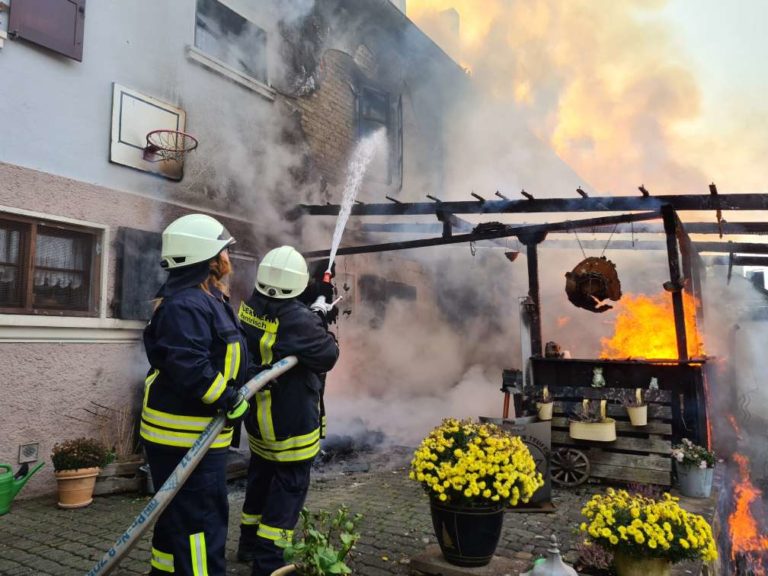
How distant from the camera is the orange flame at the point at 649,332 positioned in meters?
9.16

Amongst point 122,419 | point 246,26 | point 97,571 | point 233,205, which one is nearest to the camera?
point 97,571

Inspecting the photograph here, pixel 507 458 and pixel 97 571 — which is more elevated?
pixel 507 458

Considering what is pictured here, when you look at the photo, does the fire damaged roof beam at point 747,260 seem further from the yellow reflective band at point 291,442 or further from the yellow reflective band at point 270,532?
the yellow reflective band at point 270,532

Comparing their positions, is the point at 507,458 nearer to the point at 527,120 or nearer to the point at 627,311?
the point at 627,311

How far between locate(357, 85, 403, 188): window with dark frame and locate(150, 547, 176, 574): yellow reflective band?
→ 9671mm

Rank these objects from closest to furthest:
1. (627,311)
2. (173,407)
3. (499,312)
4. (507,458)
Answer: (173,407) < (507,458) < (627,311) < (499,312)

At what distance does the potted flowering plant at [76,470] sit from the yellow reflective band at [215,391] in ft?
11.8

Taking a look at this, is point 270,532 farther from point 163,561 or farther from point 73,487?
point 73,487

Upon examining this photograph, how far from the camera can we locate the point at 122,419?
6.59 m

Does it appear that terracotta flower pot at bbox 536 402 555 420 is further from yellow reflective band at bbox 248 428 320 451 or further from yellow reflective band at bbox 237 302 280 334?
yellow reflective band at bbox 237 302 280 334

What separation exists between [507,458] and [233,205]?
5963mm

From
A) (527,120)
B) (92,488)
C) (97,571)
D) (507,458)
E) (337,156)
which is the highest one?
(527,120)

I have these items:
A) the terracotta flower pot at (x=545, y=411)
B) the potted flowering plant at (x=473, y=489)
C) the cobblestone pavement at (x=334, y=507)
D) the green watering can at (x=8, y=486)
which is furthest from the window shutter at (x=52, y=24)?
the terracotta flower pot at (x=545, y=411)

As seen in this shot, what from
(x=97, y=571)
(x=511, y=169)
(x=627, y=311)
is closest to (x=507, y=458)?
(x=97, y=571)
